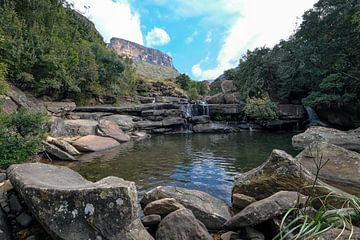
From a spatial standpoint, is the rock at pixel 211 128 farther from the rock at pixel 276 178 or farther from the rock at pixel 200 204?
the rock at pixel 200 204

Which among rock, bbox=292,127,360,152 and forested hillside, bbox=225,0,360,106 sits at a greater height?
forested hillside, bbox=225,0,360,106

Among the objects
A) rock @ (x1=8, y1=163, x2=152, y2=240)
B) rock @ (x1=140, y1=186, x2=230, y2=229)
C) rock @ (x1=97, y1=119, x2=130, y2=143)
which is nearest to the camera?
rock @ (x1=8, y1=163, x2=152, y2=240)

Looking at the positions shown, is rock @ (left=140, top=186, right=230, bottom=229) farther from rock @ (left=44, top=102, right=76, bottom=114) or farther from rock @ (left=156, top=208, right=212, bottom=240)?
rock @ (left=44, top=102, right=76, bottom=114)

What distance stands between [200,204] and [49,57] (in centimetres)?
1860

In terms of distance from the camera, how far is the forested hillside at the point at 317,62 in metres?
20.4

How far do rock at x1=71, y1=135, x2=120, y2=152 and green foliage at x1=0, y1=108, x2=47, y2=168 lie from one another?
3628 millimetres

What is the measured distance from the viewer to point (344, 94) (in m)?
20.6

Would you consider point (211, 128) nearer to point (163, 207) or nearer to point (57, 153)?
point (57, 153)

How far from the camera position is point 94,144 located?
14.6m

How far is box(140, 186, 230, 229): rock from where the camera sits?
5.12 meters

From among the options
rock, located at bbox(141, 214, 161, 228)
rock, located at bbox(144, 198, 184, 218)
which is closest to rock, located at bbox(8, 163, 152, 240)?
rock, located at bbox(141, 214, 161, 228)

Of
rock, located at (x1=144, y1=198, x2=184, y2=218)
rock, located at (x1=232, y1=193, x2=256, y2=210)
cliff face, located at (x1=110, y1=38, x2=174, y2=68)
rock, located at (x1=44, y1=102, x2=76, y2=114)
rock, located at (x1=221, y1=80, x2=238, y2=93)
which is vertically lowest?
rock, located at (x1=232, y1=193, x2=256, y2=210)

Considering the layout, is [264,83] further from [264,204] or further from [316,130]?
[264,204]

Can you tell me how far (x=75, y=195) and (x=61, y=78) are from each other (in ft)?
65.4
